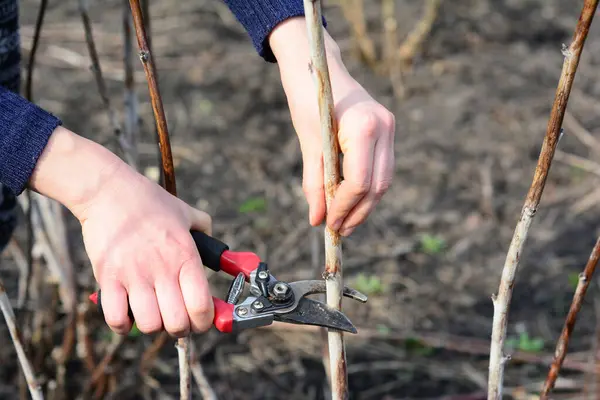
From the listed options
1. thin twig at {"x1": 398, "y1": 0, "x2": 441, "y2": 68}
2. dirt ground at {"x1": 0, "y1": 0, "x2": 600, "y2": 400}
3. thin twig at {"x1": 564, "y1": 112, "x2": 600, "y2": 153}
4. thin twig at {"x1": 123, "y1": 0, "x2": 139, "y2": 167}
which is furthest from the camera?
thin twig at {"x1": 398, "y1": 0, "x2": 441, "y2": 68}

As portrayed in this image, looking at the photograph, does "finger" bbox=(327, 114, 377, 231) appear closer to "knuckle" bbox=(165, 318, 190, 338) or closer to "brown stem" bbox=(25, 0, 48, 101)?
"knuckle" bbox=(165, 318, 190, 338)

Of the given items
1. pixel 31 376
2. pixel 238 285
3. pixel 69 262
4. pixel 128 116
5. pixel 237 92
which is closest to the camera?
pixel 238 285

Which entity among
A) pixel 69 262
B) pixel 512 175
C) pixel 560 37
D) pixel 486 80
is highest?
pixel 560 37

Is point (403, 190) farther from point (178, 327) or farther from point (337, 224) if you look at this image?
point (178, 327)

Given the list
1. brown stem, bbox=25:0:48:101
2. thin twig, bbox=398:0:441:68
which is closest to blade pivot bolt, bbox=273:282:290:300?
brown stem, bbox=25:0:48:101

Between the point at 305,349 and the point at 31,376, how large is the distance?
3.60 ft

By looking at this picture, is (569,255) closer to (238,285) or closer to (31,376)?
(238,285)

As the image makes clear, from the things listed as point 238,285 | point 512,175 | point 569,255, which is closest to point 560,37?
point 512,175

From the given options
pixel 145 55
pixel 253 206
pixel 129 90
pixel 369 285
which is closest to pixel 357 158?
pixel 145 55

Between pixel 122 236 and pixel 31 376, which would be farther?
pixel 31 376

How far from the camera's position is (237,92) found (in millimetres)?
3752

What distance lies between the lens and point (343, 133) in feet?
3.83

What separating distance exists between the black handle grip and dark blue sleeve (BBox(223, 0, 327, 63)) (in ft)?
1.16

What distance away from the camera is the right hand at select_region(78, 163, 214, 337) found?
3.66ft
